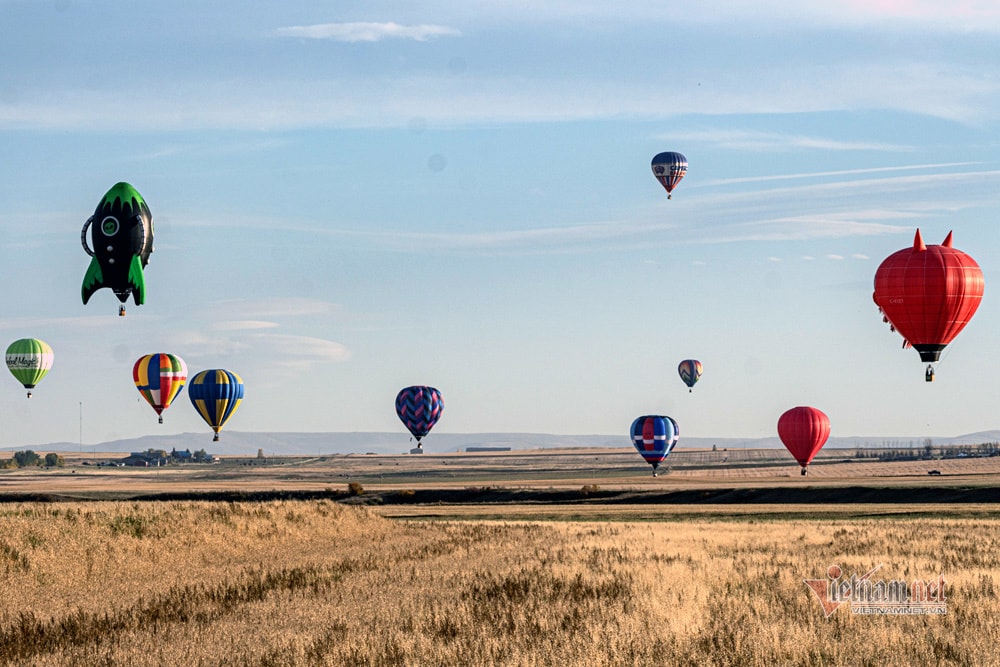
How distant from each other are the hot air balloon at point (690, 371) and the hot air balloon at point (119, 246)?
300 feet

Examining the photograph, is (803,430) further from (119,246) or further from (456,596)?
(456,596)

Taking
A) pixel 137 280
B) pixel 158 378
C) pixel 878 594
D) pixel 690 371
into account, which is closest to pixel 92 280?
pixel 137 280

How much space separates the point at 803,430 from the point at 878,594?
67.2 m

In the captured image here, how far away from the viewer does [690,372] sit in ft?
469

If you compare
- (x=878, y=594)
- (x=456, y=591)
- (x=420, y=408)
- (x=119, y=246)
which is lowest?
(x=878, y=594)

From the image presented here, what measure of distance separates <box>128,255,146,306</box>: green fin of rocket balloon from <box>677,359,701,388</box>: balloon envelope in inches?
3605

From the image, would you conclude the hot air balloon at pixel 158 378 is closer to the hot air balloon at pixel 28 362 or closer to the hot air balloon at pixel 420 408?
the hot air balloon at pixel 28 362

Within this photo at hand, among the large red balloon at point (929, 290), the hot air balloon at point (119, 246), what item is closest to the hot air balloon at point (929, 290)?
the large red balloon at point (929, 290)

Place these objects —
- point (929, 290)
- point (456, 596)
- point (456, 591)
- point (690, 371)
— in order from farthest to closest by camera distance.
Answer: point (690, 371)
point (929, 290)
point (456, 591)
point (456, 596)

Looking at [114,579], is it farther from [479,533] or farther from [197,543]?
[479,533]

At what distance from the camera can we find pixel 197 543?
38000mm

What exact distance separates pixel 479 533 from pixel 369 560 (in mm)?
14805

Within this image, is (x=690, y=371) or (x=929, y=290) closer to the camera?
(x=929, y=290)

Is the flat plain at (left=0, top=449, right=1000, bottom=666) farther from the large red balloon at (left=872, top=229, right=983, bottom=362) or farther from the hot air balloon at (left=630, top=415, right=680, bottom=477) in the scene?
the hot air balloon at (left=630, top=415, right=680, bottom=477)
